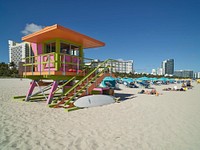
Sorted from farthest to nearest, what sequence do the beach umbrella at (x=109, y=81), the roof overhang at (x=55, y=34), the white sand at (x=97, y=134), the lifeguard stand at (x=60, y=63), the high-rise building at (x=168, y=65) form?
the high-rise building at (x=168, y=65), the beach umbrella at (x=109, y=81), the lifeguard stand at (x=60, y=63), the roof overhang at (x=55, y=34), the white sand at (x=97, y=134)

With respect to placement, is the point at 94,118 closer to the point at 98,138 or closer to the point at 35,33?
the point at 98,138

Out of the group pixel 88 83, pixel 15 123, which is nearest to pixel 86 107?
pixel 88 83

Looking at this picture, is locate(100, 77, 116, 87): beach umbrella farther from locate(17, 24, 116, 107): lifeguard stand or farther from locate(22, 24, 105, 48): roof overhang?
locate(22, 24, 105, 48): roof overhang

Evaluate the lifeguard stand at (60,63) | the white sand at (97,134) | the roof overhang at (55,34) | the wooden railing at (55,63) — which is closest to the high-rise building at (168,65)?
the lifeguard stand at (60,63)

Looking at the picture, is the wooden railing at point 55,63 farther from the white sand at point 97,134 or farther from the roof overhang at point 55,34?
the white sand at point 97,134

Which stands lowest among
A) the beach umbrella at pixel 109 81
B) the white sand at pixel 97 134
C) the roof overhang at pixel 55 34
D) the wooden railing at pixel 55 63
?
the white sand at pixel 97 134

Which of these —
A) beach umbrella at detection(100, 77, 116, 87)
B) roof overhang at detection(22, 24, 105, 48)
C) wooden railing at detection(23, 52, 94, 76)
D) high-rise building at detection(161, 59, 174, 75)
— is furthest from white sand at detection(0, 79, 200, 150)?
high-rise building at detection(161, 59, 174, 75)

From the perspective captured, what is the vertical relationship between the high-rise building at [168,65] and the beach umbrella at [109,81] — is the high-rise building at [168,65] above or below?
above

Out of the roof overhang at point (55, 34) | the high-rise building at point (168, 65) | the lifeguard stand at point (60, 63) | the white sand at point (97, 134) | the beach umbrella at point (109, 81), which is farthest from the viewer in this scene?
the high-rise building at point (168, 65)

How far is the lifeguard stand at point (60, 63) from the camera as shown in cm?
890

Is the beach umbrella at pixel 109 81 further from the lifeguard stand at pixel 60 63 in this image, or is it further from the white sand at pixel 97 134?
the white sand at pixel 97 134

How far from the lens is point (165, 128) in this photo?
5234 millimetres

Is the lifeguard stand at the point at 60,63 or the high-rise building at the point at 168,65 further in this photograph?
the high-rise building at the point at 168,65

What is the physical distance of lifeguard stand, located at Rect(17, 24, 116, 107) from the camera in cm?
890
